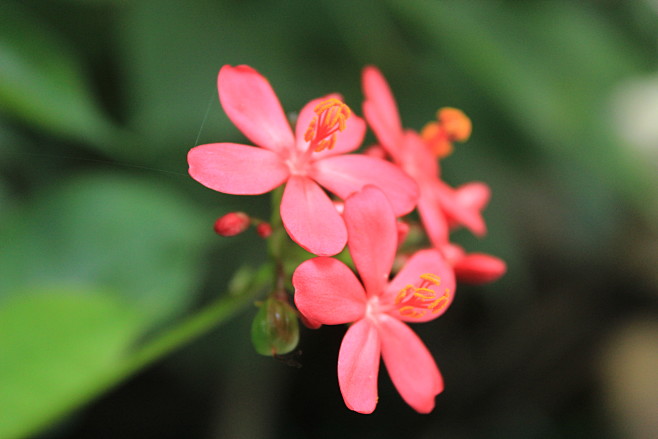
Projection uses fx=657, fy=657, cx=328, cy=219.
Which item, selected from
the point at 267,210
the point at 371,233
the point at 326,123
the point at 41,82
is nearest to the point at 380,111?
the point at 326,123

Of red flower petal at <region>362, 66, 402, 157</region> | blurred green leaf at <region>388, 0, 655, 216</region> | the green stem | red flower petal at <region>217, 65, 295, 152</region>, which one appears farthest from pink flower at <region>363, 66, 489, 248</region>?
blurred green leaf at <region>388, 0, 655, 216</region>

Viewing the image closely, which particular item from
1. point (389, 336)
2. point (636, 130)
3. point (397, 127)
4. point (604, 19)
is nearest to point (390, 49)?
point (604, 19)

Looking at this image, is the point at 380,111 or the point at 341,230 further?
the point at 380,111

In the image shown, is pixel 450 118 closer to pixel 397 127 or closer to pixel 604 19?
pixel 397 127

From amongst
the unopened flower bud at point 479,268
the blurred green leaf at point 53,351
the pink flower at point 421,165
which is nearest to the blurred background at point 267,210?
the blurred green leaf at point 53,351

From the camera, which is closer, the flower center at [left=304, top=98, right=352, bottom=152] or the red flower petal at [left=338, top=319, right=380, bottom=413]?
the red flower petal at [left=338, top=319, right=380, bottom=413]

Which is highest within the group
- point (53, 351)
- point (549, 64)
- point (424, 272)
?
point (549, 64)

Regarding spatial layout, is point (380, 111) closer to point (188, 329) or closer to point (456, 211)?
point (456, 211)

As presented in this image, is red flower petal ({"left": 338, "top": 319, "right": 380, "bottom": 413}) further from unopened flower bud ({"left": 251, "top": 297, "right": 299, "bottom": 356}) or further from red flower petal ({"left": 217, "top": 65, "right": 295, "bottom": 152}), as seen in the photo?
red flower petal ({"left": 217, "top": 65, "right": 295, "bottom": 152})
